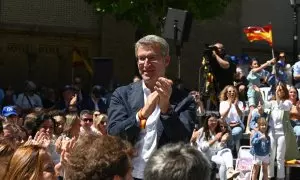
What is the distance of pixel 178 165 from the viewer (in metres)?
3.08

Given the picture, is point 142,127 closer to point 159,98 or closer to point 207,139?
point 159,98

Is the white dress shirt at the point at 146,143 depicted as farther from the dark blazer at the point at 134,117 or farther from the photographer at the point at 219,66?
the photographer at the point at 219,66

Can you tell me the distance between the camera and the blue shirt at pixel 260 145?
13.4 metres

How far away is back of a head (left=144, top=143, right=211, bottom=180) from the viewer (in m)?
3.06

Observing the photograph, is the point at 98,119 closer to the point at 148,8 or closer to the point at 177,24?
the point at 177,24

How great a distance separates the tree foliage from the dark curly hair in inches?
727

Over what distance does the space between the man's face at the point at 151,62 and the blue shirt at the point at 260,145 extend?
897cm

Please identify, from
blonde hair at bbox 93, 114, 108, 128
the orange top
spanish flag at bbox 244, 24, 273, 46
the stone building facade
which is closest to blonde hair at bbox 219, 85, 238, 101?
the orange top

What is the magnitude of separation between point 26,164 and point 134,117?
102 centimetres

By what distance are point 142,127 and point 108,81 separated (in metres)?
13.3

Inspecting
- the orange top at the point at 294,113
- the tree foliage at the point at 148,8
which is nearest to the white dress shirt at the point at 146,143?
the orange top at the point at 294,113

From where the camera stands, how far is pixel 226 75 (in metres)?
14.6

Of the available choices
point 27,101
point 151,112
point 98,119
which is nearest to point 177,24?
point 98,119

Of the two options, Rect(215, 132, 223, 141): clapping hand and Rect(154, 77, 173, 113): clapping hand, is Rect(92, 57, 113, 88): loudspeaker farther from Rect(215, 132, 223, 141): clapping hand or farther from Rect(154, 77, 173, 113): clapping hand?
Rect(154, 77, 173, 113): clapping hand
